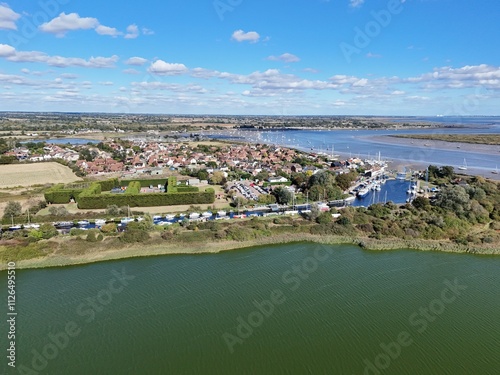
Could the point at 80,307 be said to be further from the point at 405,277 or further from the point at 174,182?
the point at 174,182

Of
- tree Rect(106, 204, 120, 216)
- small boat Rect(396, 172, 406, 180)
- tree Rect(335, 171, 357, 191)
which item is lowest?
tree Rect(106, 204, 120, 216)

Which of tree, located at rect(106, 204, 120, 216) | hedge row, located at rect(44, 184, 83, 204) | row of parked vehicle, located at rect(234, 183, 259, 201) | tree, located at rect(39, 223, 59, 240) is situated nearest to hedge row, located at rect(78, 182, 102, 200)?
hedge row, located at rect(44, 184, 83, 204)

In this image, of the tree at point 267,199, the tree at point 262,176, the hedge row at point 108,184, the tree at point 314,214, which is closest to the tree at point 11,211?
the hedge row at point 108,184

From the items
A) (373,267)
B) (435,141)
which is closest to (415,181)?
(373,267)
